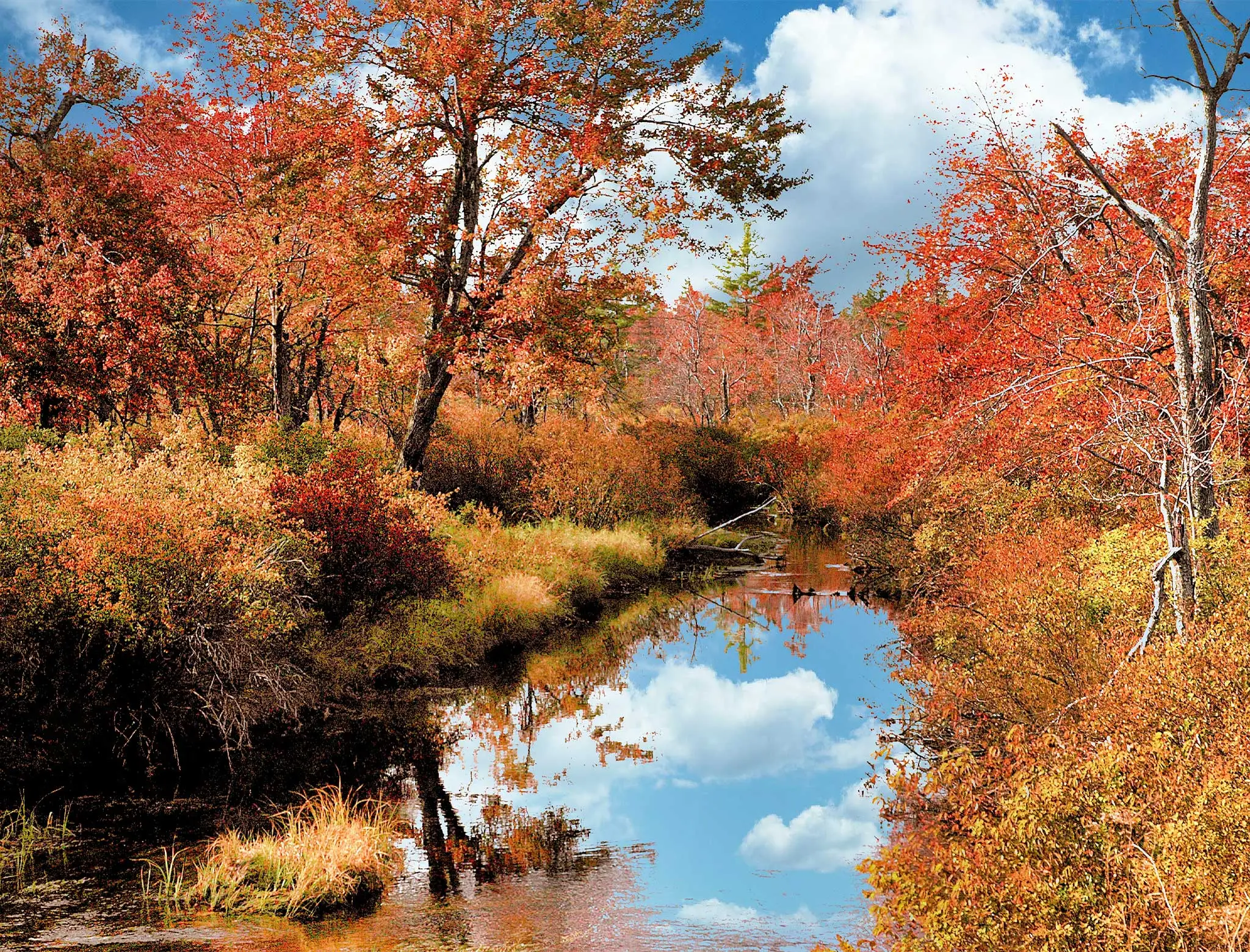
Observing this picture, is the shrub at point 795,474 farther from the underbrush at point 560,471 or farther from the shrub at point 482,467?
the shrub at point 482,467

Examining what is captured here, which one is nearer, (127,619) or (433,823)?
(433,823)

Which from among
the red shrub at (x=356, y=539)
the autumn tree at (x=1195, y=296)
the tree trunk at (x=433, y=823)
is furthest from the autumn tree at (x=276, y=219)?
the autumn tree at (x=1195, y=296)

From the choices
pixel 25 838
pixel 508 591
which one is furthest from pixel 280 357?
pixel 25 838

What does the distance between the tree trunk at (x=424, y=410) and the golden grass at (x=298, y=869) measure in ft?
37.5

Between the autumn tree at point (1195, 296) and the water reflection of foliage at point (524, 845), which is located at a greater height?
the autumn tree at point (1195, 296)

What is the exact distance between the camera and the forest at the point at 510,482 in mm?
5750

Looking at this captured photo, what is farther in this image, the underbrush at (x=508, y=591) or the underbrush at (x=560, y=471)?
the underbrush at (x=560, y=471)

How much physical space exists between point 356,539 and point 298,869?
20.7 feet

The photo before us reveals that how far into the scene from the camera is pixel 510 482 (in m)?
24.7

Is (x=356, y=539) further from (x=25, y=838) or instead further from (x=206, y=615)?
(x=25, y=838)

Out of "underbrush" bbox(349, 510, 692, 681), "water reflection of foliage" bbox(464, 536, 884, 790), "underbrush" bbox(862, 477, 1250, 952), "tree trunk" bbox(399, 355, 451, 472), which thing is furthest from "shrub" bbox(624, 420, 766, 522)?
"underbrush" bbox(862, 477, 1250, 952)

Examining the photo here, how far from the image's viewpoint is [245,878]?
25.2ft

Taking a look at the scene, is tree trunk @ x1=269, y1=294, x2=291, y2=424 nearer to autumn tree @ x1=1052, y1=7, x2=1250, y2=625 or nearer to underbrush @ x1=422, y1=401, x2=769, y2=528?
underbrush @ x1=422, y1=401, x2=769, y2=528

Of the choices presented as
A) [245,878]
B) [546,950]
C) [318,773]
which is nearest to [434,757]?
[318,773]
